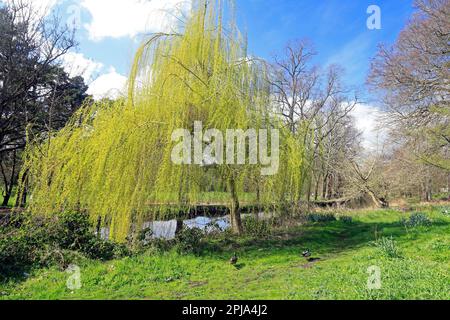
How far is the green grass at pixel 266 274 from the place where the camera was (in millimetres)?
3607

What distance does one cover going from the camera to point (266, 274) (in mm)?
5074

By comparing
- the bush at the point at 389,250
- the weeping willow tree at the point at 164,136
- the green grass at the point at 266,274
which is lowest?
the green grass at the point at 266,274

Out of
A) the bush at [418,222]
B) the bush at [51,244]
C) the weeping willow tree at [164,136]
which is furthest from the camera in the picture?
the bush at [418,222]

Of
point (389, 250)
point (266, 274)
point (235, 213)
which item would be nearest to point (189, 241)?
point (235, 213)

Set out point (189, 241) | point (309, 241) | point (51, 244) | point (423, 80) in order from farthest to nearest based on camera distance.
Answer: point (423, 80) → point (309, 241) → point (189, 241) → point (51, 244)

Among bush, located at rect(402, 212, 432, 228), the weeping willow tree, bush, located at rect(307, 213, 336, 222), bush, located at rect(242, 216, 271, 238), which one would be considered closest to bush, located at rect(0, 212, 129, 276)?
the weeping willow tree

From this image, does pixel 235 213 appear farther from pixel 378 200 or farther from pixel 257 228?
pixel 378 200

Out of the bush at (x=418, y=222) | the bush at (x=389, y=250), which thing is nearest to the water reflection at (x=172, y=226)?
the bush at (x=389, y=250)

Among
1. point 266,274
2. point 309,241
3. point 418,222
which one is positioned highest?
point 418,222

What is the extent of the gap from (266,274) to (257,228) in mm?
2731

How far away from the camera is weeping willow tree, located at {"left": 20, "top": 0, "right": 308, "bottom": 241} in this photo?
6.16m

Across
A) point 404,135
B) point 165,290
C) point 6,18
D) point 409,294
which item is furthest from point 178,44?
point 404,135

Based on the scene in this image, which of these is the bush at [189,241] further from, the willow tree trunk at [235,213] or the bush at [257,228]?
the bush at [257,228]

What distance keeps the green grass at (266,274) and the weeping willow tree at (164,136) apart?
3.52ft
